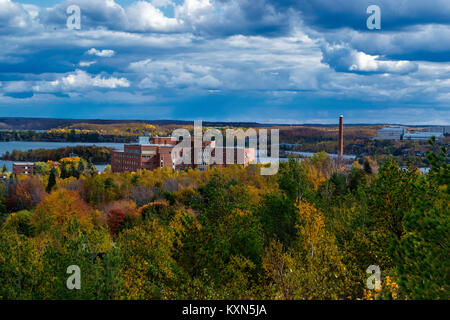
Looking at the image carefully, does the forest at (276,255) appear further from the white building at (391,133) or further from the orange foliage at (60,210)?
the white building at (391,133)

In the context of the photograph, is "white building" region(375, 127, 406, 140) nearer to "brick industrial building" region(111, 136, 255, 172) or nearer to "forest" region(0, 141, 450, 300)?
"brick industrial building" region(111, 136, 255, 172)

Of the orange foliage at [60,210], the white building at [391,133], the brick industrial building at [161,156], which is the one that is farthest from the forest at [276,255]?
the white building at [391,133]

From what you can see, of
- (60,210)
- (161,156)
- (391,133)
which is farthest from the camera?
(391,133)

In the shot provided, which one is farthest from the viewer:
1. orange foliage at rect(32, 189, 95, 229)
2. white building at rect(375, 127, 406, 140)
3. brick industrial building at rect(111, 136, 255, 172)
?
white building at rect(375, 127, 406, 140)

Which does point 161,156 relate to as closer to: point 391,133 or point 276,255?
point 391,133

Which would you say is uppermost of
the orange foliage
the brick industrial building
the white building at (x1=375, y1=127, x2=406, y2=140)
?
the white building at (x1=375, y1=127, x2=406, y2=140)

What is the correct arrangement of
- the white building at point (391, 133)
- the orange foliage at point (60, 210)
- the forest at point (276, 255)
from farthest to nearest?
1. the white building at point (391, 133)
2. the orange foliage at point (60, 210)
3. the forest at point (276, 255)

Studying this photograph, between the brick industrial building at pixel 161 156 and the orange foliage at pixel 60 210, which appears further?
the brick industrial building at pixel 161 156

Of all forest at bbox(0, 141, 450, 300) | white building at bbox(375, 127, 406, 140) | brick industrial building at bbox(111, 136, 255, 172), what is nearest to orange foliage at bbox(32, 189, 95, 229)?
forest at bbox(0, 141, 450, 300)

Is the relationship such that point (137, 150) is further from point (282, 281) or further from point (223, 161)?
point (282, 281)

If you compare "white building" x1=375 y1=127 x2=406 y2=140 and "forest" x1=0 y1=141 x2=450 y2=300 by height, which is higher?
"white building" x1=375 y1=127 x2=406 y2=140

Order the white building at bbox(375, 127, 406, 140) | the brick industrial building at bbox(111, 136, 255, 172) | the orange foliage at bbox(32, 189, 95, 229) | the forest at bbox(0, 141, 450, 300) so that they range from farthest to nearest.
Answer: the white building at bbox(375, 127, 406, 140) < the brick industrial building at bbox(111, 136, 255, 172) < the orange foliage at bbox(32, 189, 95, 229) < the forest at bbox(0, 141, 450, 300)

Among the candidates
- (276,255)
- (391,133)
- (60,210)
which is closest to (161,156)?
(391,133)
